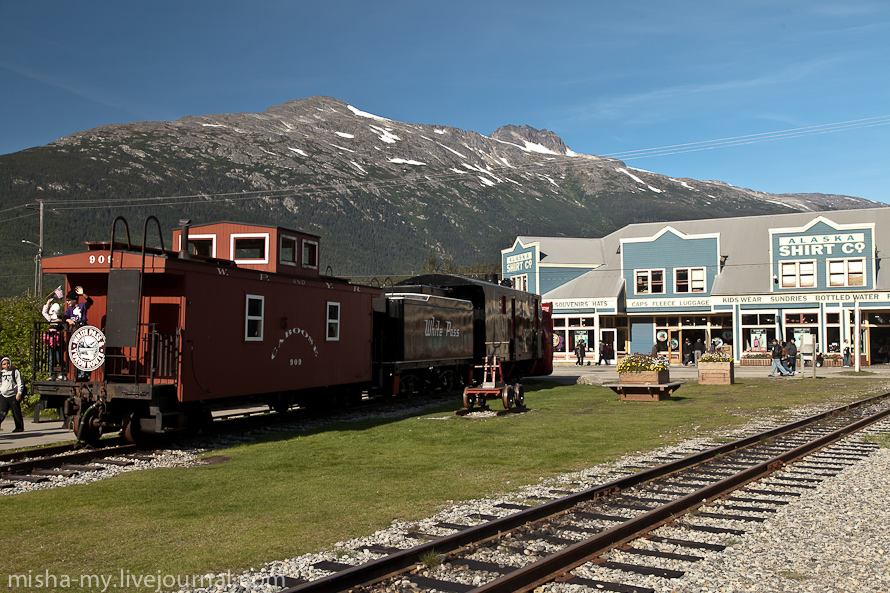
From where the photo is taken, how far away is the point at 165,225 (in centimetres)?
12425

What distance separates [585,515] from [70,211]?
126265mm

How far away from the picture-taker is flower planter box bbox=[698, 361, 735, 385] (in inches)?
1020

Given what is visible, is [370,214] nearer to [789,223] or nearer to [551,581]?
[789,223]

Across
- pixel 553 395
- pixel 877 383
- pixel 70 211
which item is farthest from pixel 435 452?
pixel 70 211

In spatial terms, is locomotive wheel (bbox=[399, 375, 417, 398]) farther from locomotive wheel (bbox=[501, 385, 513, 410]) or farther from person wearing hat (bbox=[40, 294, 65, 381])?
person wearing hat (bbox=[40, 294, 65, 381])

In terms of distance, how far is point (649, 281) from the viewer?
148 feet

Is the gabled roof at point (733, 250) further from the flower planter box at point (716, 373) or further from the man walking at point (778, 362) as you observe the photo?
the flower planter box at point (716, 373)

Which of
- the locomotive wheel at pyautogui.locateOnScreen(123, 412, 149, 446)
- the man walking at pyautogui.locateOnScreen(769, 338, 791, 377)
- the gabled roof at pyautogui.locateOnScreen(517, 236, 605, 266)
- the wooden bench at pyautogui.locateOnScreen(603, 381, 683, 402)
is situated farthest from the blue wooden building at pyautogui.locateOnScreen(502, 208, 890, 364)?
the locomotive wheel at pyautogui.locateOnScreen(123, 412, 149, 446)

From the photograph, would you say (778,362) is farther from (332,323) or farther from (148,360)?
(148,360)

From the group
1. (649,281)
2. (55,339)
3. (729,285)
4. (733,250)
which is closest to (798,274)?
(729,285)

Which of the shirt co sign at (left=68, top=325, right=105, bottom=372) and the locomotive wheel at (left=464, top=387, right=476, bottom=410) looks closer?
the shirt co sign at (left=68, top=325, right=105, bottom=372)

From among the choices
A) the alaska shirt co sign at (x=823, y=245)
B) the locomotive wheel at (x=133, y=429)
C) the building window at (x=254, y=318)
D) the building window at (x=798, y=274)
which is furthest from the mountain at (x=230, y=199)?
the locomotive wheel at (x=133, y=429)

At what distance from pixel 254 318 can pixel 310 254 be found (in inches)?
172

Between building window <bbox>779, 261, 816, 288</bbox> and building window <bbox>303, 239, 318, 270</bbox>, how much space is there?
33324mm
